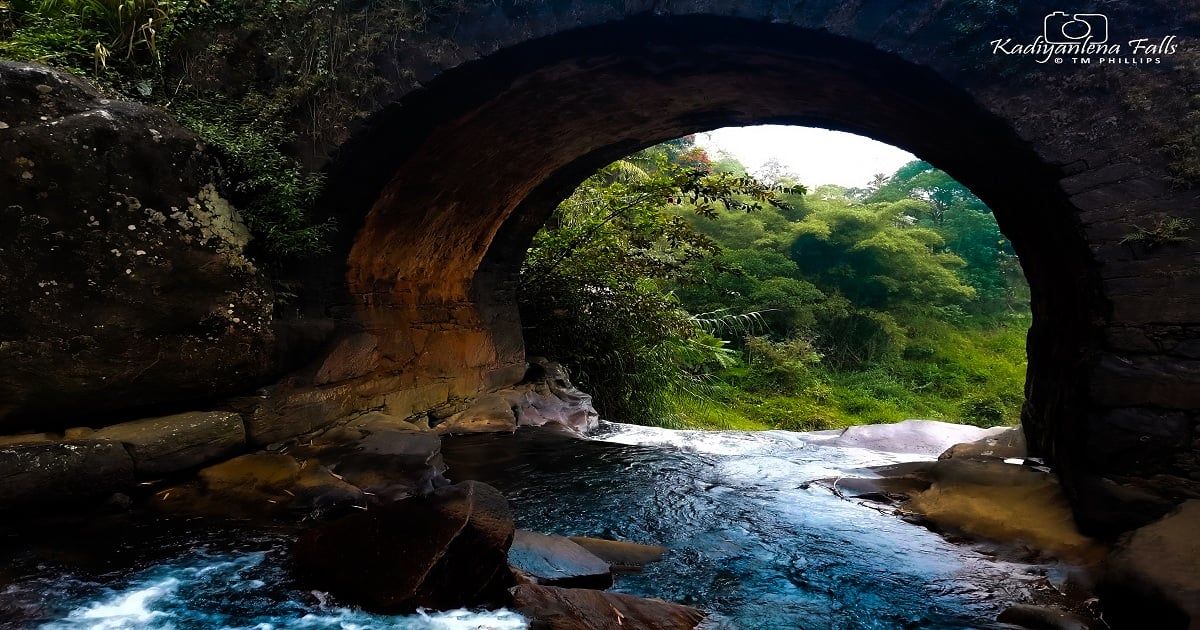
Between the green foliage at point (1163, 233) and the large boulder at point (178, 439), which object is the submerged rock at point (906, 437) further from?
the large boulder at point (178, 439)

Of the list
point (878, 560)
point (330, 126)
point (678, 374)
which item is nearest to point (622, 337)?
point (678, 374)

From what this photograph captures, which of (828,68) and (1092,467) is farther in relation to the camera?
(828,68)

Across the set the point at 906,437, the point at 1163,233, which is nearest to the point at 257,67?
the point at 1163,233

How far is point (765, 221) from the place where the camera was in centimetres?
1780

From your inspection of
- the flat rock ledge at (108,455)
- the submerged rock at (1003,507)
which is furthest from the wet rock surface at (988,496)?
the flat rock ledge at (108,455)

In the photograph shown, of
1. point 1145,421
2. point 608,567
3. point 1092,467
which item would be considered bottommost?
point 608,567

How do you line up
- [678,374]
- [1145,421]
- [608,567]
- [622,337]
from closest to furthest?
[608,567], [1145,421], [622,337], [678,374]

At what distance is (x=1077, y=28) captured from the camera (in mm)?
3775

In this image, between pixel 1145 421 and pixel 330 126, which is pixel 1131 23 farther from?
pixel 330 126

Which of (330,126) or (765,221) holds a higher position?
(765,221)

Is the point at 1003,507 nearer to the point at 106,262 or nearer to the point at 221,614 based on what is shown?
the point at 221,614

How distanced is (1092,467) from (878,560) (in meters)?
1.26

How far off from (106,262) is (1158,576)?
5.53 m

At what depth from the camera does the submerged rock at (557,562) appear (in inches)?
119
